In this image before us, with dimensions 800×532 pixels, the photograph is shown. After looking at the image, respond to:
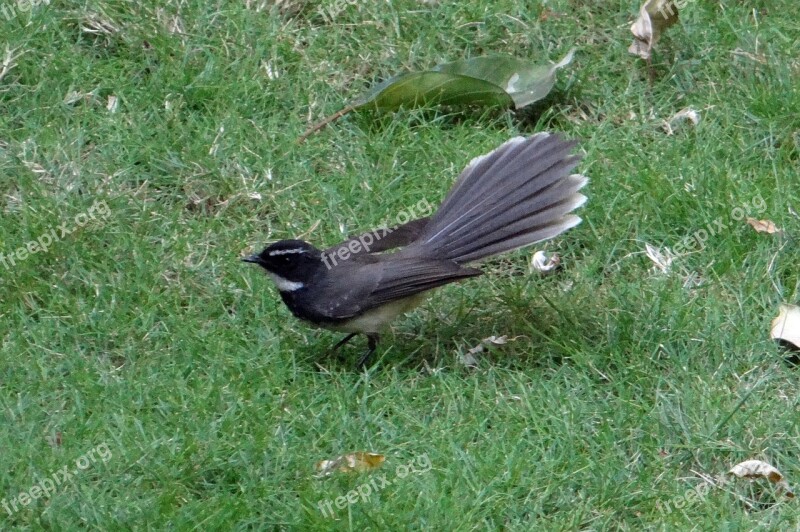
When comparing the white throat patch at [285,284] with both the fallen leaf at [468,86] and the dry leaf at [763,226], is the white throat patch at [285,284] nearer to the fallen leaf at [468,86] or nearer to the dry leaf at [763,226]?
the fallen leaf at [468,86]

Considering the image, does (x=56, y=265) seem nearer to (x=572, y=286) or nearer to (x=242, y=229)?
(x=242, y=229)

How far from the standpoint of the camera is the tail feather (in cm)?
632

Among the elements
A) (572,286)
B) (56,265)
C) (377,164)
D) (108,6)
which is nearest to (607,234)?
(572,286)

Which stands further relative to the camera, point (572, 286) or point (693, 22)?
point (693, 22)

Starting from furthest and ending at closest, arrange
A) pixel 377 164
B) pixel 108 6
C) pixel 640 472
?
pixel 108 6 → pixel 377 164 → pixel 640 472

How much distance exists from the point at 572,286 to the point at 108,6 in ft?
12.8

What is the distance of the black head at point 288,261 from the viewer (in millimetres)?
6270

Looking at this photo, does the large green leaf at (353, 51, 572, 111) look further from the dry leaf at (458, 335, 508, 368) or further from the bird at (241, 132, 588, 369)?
the dry leaf at (458, 335, 508, 368)

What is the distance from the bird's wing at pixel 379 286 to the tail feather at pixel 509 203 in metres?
0.20

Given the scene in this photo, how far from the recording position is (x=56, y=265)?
6.86m

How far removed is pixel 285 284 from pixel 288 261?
121mm

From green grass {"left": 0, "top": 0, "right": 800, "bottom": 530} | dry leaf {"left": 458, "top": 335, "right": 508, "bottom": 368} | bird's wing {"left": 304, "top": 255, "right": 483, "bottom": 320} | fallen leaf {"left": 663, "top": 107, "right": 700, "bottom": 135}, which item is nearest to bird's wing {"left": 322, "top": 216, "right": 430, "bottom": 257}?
bird's wing {"left": 304, "top": 255, "right": 483, "bottom": 320}

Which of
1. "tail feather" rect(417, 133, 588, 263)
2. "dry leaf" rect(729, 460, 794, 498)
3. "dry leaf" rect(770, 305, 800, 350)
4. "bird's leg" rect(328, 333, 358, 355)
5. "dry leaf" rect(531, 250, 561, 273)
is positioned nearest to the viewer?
"dry leaf" rect(729, 460, 794, 498)

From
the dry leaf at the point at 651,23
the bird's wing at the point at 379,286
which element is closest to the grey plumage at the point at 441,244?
the bird's wing at the point at 379,286
